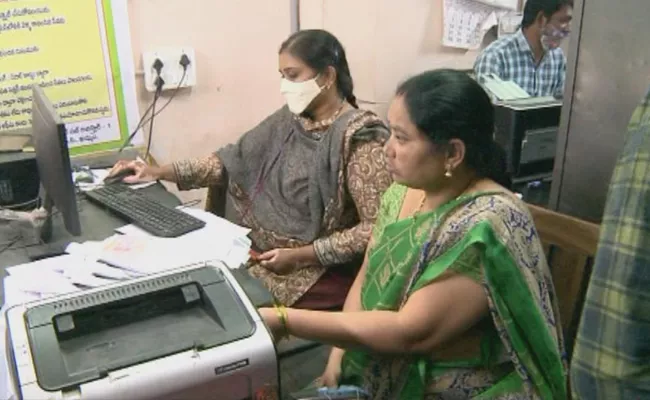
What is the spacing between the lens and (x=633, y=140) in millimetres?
723

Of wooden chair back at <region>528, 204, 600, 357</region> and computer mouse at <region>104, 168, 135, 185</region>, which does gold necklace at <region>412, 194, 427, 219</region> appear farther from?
computer mouse at <region>104, 168, 135, 185</region>

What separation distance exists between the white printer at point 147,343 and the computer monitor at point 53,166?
1.44ft

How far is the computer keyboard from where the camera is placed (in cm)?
155

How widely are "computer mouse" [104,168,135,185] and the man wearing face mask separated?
1.39 metres

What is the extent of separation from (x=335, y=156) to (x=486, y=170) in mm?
559

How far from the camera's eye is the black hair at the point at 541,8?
2.67m

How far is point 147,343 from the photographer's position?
89 cm

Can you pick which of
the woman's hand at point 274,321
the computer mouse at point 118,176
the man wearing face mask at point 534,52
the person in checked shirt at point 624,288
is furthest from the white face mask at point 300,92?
the person in checked shirt at point 624,288

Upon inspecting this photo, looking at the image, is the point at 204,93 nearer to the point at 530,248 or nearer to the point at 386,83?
the point at 386,83

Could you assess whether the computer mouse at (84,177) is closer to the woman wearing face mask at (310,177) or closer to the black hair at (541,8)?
the woman wearing face mask at (310,177)

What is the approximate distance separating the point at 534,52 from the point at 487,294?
1.98 m

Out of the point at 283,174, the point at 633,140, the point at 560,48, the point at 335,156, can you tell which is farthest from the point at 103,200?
the point at 560,48

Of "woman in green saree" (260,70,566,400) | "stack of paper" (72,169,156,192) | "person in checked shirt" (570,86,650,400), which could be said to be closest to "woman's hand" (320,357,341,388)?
"woman in green saree" (260,70,566,400)

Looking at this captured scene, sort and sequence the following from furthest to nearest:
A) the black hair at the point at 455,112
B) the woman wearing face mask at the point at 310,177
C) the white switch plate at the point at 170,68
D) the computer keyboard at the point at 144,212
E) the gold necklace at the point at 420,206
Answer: the white switch plate at the point at 170,68 < the woman wearing face mask at the point at 310,177 < the computer keyboard at the point at 144,212 < the gold necklace at the point at 420,206 < the black hair at the point at 455,112
